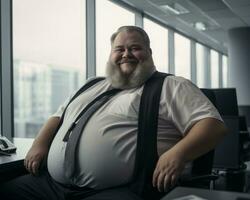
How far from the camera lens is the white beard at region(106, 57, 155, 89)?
5.13 ft

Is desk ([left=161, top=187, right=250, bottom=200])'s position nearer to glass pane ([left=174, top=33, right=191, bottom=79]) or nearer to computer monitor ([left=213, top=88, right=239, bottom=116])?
computer monitor ([left=213, top=88, right=239, bottom=116])

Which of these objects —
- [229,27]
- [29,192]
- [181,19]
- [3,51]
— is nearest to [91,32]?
[3,51]

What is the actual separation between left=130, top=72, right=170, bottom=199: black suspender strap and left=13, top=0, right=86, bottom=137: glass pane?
1812 mm

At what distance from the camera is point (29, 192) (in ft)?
4.87

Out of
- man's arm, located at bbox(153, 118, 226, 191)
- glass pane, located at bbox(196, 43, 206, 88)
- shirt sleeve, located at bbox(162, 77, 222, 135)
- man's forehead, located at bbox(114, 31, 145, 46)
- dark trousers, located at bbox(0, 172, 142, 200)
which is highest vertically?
glass pane, located at bbox(196, 43, 206, 88)

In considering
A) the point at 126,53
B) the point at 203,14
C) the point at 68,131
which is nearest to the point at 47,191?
the point at 68,131

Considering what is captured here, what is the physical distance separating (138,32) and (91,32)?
273 cm

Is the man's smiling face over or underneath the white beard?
over

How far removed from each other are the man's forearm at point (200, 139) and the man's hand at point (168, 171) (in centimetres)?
3

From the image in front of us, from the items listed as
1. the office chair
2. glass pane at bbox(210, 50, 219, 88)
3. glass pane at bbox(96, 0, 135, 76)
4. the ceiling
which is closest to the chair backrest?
the office chair

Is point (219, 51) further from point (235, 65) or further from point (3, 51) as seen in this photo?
point (3, 51)

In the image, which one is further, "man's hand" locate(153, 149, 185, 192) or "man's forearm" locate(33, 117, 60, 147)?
"man's forearm" locate(33, 117, 60, 147)

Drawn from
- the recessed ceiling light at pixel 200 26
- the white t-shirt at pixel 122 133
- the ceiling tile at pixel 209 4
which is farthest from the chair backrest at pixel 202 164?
the recessed ceiling light at pixel 200 26

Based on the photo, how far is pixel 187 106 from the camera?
52.7 inches
